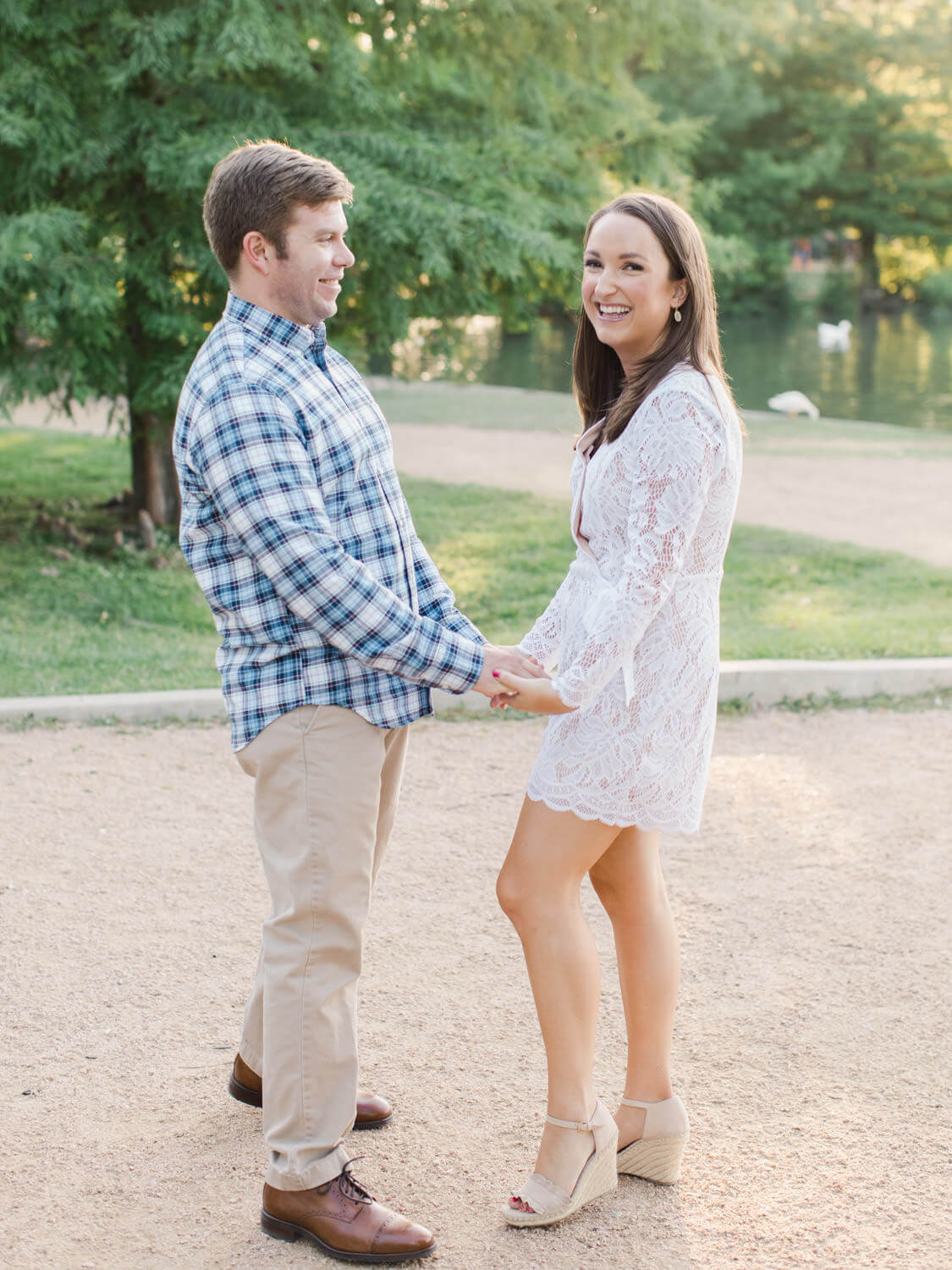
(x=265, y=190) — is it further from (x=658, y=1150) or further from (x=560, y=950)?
(x=658, y=1150)

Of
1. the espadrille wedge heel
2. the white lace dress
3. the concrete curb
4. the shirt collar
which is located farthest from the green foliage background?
the espadrille wedge heel

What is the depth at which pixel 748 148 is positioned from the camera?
146ft

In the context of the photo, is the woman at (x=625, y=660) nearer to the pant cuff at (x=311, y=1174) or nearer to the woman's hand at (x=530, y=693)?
the woman's hand at (x=530, y=693)

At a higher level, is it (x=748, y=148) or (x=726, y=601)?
(x=748, y=148)

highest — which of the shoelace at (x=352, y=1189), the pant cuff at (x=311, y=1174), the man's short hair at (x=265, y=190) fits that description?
the man's short hair at (x=265, y=190)

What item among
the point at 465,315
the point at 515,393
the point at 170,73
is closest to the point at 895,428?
the point at 515,393

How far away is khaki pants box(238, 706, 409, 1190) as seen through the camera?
2.45 meters

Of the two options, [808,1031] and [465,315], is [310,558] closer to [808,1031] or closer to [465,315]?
[808,1031]

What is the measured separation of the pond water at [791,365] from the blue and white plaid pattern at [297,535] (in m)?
7.27

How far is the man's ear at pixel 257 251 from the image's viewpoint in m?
2.37

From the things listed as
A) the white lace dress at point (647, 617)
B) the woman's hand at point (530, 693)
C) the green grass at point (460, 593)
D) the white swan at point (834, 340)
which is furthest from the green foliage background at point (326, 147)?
the white swan at point (834, 340)

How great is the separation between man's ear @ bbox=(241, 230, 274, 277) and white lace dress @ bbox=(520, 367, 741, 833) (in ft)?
2.36

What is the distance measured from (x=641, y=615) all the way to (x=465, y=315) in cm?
730

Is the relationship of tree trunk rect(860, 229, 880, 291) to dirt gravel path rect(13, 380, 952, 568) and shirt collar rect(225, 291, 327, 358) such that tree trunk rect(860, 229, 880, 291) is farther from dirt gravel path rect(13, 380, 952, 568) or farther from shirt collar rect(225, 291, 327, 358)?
shirt collar rect(225, 291, 327, 358)
